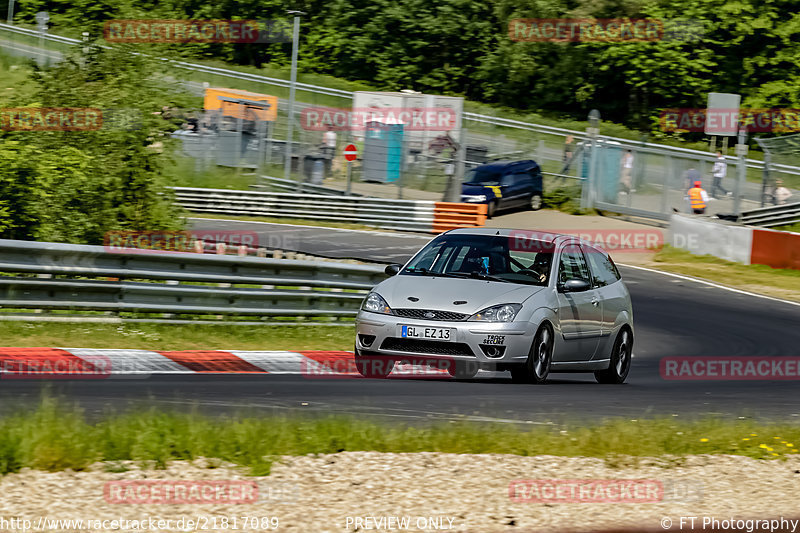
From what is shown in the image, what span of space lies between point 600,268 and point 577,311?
1.14 metres

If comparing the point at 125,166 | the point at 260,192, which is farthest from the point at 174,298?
the point at 260,192

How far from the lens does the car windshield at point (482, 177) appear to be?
32562 mm

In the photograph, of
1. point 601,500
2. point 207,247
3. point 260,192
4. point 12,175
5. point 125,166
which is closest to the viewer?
point 601,500

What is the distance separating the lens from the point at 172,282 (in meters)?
12.8

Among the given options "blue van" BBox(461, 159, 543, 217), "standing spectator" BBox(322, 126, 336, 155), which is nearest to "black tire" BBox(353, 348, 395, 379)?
"blue van" BBox(461, 159, 543, 217)

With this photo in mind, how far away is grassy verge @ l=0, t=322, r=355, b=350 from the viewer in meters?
11.5

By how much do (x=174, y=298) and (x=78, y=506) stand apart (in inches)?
293

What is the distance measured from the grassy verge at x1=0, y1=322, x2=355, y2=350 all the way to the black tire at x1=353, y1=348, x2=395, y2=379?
2.34 m

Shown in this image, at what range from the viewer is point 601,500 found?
607cm

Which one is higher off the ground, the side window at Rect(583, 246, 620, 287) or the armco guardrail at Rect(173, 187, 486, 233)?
the side window at Rect(583, 246, 620, 287)

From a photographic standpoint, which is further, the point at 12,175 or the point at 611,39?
the point at 611,39

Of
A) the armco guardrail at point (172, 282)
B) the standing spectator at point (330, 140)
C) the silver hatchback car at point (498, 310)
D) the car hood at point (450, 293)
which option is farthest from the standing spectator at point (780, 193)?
the car hood at point (450, 293)

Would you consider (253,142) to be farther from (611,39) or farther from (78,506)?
(78,506)

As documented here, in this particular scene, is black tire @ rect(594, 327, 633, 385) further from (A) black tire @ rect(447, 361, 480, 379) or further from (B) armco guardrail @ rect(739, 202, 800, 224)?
(B) armco guardrail @ rect(739, 202, 800, 224)
